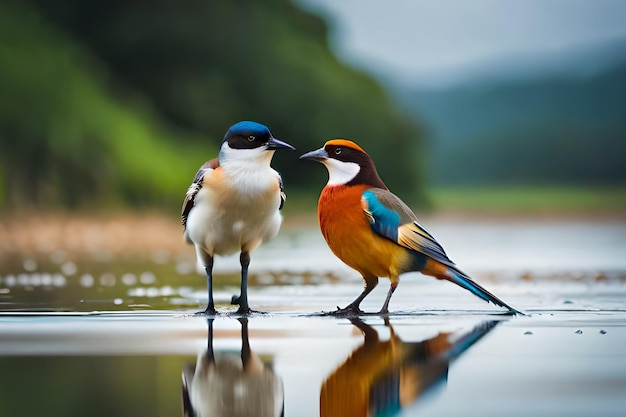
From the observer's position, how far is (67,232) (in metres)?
19.0

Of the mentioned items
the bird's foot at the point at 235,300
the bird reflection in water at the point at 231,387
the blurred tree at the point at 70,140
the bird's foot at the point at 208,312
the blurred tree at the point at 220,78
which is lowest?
the bird reflection in water at the point at 231,387

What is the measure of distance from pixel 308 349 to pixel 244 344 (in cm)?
40

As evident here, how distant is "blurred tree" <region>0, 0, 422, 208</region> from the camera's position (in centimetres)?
3036

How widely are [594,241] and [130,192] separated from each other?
848 centimetres

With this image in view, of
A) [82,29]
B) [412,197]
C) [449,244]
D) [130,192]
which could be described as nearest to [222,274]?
[449,244]

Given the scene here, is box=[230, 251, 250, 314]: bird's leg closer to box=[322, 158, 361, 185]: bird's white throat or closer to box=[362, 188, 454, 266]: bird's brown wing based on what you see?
box=[322, 158, 361, 185]: bird's white throat

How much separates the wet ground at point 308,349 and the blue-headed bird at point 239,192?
0.55 metres

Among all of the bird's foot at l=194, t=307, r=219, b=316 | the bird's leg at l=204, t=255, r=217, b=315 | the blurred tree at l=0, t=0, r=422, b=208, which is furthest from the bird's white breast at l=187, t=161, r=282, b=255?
the blurred tree at l=0, t=0, r=422, b=208

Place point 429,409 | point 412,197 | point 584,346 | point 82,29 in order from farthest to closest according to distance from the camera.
Result: point 82,29, point 412,197, point 584,346, point 429,409

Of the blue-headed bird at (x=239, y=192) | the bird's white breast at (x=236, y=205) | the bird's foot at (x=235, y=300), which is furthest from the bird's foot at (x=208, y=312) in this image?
the bird's white breast at (x=236, y=205)

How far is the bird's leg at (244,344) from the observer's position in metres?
5.65

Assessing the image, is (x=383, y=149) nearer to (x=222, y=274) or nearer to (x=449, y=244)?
(x=449, y=244)

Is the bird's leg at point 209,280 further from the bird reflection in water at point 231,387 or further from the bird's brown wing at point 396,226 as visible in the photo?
the bird reflection in water at point 231,387

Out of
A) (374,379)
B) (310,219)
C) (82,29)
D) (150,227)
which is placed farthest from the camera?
(82,29)
